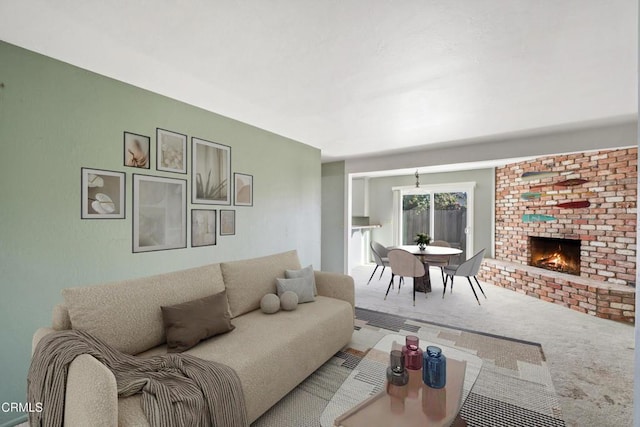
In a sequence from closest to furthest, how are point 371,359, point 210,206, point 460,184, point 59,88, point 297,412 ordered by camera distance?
point 297,412 → point 59,88 → point 371,359 → point 210,206 → point 460,184

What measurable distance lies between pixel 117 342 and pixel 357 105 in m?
2.66

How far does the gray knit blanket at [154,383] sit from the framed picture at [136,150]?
1.45 metres

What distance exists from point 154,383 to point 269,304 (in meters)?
1.15

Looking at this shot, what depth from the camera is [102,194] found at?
223 centimetres

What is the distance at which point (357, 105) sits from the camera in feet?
9.22

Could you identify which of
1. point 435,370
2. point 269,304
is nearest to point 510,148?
point 435,370

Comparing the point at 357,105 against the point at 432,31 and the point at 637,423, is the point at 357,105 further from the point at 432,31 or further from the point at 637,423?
the point at 637,423

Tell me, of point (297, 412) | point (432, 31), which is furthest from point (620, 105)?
point (297, 412)

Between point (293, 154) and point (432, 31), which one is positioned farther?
point (293, 154)

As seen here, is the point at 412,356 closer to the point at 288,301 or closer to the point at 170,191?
the point at 288,301

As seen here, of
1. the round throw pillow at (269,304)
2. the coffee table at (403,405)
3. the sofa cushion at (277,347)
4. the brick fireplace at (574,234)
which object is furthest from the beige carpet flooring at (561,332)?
the round throw pillow at (269,304)

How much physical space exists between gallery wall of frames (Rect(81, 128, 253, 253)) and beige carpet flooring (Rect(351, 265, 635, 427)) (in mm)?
2397

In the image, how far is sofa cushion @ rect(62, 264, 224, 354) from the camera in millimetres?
1579

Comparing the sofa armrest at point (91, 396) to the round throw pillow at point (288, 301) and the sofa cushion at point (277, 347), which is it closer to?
the sofa cushion at point (277, 347)
